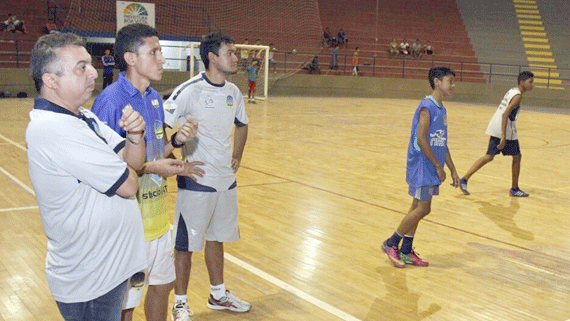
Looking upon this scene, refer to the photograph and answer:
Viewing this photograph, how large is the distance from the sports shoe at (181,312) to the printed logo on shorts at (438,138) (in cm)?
251

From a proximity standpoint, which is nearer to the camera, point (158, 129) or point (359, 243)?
point (158, 129)

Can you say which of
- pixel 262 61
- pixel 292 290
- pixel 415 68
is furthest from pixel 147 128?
pixel 415 68

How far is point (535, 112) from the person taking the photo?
22.5 m

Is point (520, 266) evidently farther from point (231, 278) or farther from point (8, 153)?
point (8, 153)

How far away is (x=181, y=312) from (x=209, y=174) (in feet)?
3.00

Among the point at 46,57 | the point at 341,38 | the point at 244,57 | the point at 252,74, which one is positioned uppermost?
the point at 341,38

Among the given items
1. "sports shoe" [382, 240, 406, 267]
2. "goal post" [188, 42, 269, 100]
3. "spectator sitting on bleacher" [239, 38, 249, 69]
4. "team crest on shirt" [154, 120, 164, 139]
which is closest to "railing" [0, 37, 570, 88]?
"goal post" [188, 42, 269, 100]

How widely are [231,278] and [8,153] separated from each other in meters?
6.86

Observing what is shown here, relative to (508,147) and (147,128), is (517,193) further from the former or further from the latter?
(147,128)

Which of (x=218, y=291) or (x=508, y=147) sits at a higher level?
(x=508, y=147)

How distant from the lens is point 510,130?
829 cm

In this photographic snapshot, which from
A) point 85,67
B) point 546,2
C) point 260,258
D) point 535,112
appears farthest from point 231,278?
point 546,2

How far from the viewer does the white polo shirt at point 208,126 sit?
406 cm

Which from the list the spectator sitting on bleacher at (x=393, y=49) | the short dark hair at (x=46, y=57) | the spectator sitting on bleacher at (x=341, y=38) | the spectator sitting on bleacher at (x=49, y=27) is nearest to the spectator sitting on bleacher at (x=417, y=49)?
the spectator sitting on bleacher at (x=393, y=49)
